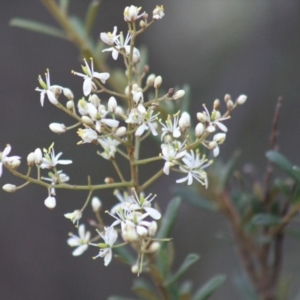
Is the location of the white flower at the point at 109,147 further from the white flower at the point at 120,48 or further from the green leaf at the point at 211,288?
the green leaf at the point at 211,288

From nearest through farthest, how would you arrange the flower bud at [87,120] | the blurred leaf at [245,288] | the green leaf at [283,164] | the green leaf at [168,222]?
the flower bud at [87,120] → the green leaf at [283,164] → the green leaf at [168,222] → the blurred leaf at [245,288]

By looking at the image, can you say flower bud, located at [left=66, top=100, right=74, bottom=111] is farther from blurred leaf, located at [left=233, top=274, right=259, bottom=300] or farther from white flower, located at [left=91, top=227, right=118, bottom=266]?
blurred leaf, located at [left=233, top=274, right=259, bottom=300]

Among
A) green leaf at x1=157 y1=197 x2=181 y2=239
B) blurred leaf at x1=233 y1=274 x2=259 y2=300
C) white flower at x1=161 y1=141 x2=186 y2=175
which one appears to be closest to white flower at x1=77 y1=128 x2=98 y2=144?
white flower at x1=161 y1=141 x2=186 y2=175

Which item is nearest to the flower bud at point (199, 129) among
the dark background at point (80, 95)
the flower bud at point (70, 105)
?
the flower bud at point (70, 105)

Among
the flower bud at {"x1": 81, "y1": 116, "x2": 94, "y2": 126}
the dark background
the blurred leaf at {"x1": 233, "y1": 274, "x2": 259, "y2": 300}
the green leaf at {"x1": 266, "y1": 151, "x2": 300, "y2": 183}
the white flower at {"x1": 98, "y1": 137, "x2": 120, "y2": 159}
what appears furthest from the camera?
the dark background

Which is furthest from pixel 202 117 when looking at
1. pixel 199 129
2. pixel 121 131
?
pixel 121 131

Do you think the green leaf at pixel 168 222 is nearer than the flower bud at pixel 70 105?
No

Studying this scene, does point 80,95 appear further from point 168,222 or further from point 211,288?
point 211,288
